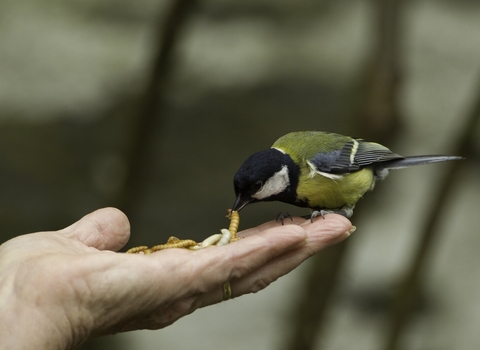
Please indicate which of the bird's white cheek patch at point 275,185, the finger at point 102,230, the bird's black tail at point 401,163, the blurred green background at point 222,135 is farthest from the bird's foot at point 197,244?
the blurred green background at point 222,135

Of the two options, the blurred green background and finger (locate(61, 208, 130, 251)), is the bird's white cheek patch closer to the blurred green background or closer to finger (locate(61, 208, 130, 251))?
finger (locate(61, 208, 130, 251))

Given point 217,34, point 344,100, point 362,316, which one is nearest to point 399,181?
point 344,100

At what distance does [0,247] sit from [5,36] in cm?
372

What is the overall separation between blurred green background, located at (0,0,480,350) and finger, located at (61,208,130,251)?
2066 mm

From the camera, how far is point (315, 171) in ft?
7.27

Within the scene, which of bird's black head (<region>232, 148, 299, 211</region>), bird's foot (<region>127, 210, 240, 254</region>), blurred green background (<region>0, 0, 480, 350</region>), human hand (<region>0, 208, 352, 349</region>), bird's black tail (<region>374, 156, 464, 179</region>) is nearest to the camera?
human hand (<region>0, 208, 352, 349</region>)

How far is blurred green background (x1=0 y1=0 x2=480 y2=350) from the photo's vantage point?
14.7ft

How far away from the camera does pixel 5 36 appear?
4914 mm

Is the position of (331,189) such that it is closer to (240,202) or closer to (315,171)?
(315,171)

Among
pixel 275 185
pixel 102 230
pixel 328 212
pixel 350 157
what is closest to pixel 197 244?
pixel 102 230

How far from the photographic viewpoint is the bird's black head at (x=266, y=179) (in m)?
2.04

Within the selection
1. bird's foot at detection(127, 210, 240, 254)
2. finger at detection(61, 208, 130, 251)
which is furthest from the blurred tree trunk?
finger at detection(61, 208, 130, 251)

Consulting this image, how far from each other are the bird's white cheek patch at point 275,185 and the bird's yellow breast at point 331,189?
0.07 metres

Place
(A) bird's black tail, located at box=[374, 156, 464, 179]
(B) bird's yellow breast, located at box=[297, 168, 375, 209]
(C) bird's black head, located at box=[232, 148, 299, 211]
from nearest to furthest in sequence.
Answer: (C) bird's black head, located at box=[232, 148, 299, 211], (B) bird's yellow breast, located at box=[297, 168, 375, 209], (A) bird's black tail, located at box=[374, 156, 464, 179]
